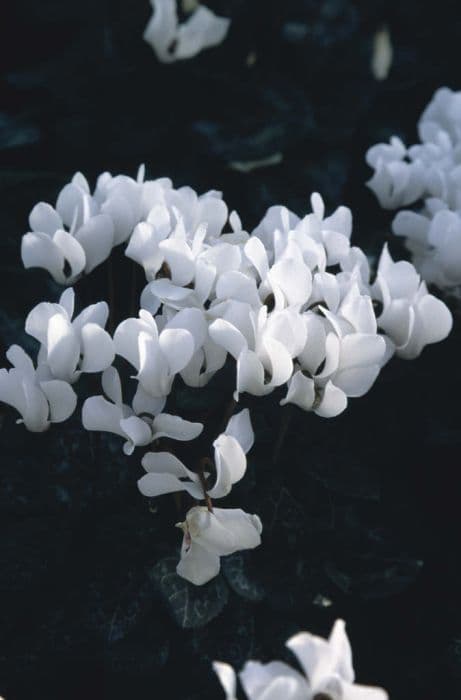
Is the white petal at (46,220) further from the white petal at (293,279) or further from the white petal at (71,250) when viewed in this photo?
the white petal at (293,279)

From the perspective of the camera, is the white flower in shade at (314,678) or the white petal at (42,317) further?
the white petal at (42,317)

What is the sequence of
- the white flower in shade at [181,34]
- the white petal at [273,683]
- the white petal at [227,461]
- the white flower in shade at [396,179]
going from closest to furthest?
1. the white petal at [273,683]
2. the white petal at [227,461]
3. the white flower in shade at [396,179]
4. the white flower in shade at [181,34]

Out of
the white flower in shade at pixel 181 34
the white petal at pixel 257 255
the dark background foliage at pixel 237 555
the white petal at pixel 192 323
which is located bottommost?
the dark background foliage at pixel 237 555

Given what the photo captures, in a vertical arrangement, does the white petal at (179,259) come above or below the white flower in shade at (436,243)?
above

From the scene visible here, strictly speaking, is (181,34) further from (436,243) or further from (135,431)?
(135,431)

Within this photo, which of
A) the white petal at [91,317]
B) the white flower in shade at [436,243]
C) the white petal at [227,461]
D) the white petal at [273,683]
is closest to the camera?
the white petal at [273,683]

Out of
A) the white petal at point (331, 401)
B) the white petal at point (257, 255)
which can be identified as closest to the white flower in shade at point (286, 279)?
the white petal at point (257, 255)

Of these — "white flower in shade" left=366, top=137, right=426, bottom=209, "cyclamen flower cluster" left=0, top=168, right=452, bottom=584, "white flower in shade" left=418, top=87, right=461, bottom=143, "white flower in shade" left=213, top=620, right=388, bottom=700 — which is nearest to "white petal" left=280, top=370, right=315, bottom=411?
"cyclamen flower cluster" left=0, top=168, right=452, bottom=584

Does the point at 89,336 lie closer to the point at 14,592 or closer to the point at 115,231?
the point at 115,231

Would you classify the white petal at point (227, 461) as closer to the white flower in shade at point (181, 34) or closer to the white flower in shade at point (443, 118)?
the white flower in shade at point (443, 118)
